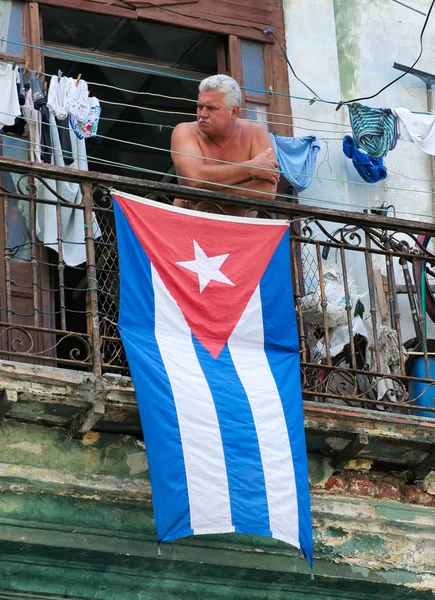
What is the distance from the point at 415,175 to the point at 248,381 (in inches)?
112

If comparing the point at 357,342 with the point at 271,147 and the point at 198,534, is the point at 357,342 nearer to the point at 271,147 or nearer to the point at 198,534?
the point at 271,147

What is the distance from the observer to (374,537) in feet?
32.5

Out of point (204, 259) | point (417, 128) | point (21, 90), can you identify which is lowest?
point (204, 259)

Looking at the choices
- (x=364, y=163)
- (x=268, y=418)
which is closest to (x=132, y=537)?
(x=268, y=418)

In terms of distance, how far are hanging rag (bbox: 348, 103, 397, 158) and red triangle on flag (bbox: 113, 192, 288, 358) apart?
1.61 m

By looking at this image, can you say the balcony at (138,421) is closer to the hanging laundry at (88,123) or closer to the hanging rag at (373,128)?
the hanging laundry at (88,123)

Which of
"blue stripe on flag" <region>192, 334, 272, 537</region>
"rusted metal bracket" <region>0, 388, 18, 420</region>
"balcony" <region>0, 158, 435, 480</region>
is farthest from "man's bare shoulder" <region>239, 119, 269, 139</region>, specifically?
"rusted metal bracket" <region>0, 388, 18, 420</region>

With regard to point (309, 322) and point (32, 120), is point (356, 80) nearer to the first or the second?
point (309, 322)

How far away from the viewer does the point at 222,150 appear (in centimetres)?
1042

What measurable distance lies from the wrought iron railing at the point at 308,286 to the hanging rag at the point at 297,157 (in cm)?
17

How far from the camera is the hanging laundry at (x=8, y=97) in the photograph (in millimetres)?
10461

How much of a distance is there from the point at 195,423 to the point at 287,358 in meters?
0.82

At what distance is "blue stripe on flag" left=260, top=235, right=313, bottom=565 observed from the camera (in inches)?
367

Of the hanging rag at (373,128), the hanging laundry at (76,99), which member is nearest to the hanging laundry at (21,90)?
the hanging laundry at (76,99)
